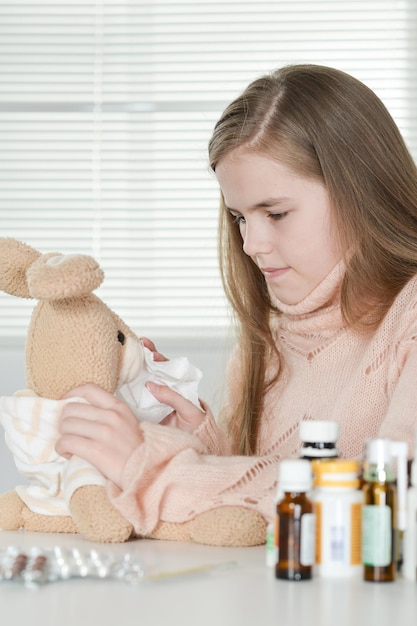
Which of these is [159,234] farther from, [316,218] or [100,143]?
[316,218]

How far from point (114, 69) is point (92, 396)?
174cm

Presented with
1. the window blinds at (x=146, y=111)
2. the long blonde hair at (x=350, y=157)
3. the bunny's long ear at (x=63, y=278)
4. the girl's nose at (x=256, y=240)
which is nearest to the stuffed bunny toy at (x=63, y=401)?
the bunny's long ear at (x=63, y=278)

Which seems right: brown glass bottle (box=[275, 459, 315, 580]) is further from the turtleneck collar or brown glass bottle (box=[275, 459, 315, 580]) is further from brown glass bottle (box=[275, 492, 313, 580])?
the turtleneck collar

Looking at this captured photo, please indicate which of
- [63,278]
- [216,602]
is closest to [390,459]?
[216,602]

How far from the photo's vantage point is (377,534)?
36.4 inches

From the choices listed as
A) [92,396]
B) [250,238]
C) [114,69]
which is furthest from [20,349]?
[92,396]

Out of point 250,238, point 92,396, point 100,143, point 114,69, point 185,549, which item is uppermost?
point 114,69

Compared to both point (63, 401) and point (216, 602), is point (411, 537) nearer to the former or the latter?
point (216, 602)

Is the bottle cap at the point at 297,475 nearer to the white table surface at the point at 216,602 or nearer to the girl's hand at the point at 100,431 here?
the white table surface at the point at 216,602

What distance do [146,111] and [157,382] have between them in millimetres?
1520

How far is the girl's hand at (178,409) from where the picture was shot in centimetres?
145

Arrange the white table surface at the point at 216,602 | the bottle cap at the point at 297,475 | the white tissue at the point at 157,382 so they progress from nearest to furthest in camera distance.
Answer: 1. the white table surface at the point at 216,602
2. the bottle cap at the point at 297,475
3. the white tissue at the point at 157,382

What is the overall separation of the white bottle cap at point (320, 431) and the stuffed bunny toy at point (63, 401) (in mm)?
218

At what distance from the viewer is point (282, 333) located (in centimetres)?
183
